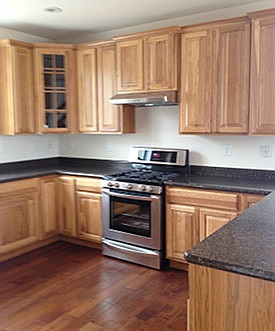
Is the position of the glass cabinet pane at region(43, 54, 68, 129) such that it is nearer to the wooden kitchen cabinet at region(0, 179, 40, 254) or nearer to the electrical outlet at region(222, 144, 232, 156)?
the wooden kitchen cabinet at region(0, 179, 40, 254)

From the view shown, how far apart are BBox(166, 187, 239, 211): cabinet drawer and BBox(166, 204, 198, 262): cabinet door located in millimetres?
66

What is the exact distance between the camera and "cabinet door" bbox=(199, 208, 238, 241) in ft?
10.0

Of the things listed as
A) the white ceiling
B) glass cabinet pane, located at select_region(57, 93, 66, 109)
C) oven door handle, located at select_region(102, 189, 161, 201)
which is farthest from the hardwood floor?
the white ceiling

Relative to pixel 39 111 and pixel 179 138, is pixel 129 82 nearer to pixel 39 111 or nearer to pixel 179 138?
pixel 179 138

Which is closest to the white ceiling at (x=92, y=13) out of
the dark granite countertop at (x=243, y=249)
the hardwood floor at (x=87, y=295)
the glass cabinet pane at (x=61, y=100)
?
the glass cabinet pane at (x=61, y=100)

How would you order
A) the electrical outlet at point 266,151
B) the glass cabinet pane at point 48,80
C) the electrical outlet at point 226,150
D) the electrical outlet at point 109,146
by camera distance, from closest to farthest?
the electrical outlet at point 266,151
the electrical outlet at point 226,150
the glass cabinet pane at point 48,80
the electrical outlet at point 109,146

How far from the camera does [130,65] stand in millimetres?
3709

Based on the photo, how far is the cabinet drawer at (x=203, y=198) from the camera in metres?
3.01

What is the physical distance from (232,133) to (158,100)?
78 centimetres

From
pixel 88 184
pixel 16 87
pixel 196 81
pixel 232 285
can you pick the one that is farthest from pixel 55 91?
pixel 232 285

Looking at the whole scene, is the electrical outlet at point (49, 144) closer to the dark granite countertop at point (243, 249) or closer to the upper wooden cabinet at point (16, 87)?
the upper wooden cabinet at point (16, 87)

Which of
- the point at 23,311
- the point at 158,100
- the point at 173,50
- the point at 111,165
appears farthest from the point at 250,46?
the point at 23,311

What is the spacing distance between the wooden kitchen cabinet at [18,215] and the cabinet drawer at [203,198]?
1.55 meters

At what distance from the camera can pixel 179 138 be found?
3.89m
